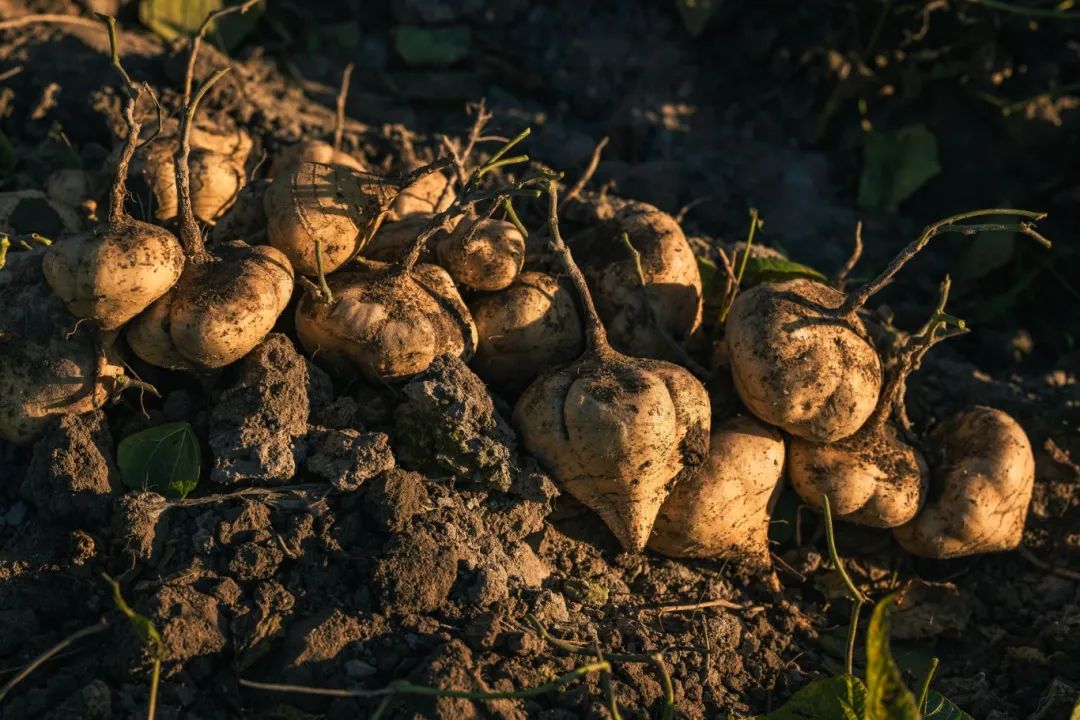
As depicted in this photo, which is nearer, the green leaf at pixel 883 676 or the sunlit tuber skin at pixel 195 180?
the green leaf at pixel 883 676

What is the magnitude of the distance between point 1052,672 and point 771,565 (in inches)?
34.6

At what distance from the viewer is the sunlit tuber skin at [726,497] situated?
3.09 meters

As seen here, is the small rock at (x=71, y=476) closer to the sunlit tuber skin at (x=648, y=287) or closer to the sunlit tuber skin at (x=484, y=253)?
the sunlit tuber skin at (x=484, y=253)

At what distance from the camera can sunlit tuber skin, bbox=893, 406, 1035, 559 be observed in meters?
3.27

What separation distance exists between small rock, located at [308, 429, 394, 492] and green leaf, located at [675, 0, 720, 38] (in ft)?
9.48

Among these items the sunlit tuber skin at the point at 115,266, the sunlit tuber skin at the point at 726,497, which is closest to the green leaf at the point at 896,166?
the sunlit tuber skin at the point at 726,497

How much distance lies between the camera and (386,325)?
2.91m

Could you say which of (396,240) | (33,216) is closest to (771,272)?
(396,240)

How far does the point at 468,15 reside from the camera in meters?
4.79

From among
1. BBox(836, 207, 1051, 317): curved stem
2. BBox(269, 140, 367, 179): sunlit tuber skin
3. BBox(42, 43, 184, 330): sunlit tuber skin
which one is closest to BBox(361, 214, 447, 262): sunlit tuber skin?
BBox(269, 140, 367, 179): sunlit tuber skin

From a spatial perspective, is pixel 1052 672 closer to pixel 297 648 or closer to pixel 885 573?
pixel 885 573

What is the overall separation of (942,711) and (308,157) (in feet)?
8.20

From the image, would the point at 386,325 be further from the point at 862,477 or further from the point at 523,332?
the point at 862,477

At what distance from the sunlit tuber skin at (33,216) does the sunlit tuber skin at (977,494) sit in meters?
2.85
